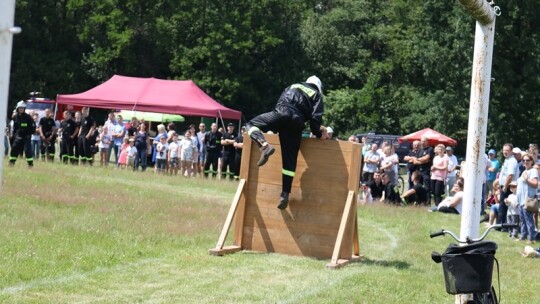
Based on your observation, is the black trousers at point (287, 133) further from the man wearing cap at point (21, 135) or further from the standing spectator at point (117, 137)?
the standing spectator at point (117, 137)

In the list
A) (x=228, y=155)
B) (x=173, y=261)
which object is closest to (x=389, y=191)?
(x=228, y=155)

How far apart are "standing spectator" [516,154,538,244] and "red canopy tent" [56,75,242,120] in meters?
19.7

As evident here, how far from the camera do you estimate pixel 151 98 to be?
3694cm

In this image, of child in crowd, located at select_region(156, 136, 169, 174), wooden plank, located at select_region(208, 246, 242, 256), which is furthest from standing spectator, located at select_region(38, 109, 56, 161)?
wooden plank, located at select_region(208, 246, 242, 256)

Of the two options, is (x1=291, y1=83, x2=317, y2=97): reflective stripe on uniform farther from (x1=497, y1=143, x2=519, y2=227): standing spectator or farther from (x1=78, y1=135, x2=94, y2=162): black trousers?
(x1=78, y1=135, x2=94, y2=162): black trousers

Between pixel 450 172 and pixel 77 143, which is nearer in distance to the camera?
pixel 450 172

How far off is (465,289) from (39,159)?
1052 inches

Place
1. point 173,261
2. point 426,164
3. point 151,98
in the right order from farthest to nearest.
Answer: point 151,98 → point 426,164 → point 173,261

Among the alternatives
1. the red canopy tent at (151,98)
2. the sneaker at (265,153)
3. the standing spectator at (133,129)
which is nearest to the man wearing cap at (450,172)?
the standing spectator at (133,129)

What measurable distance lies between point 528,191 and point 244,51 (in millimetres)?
46512

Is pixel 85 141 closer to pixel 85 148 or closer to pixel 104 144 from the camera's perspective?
pixel 85 148

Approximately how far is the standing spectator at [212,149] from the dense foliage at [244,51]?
29395 mm

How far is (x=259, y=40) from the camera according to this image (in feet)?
210

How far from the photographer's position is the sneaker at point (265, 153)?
40.1 feet
